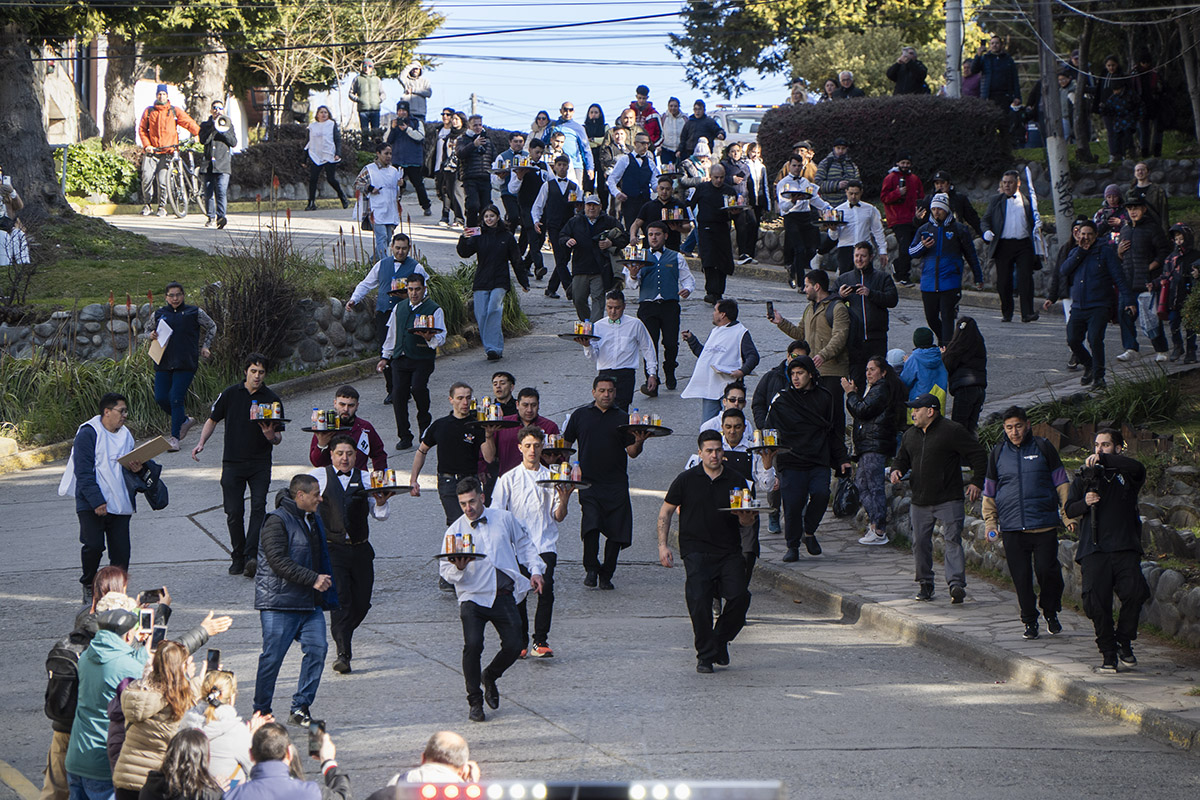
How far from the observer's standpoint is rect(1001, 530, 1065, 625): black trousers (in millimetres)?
10031

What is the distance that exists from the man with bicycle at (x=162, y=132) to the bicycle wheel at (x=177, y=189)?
118 mm

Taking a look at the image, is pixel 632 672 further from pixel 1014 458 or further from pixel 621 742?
pixel 1014 458

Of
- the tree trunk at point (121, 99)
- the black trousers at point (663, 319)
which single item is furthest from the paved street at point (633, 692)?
the tree trunk at point (121, 99)

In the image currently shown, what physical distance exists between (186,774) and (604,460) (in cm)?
622

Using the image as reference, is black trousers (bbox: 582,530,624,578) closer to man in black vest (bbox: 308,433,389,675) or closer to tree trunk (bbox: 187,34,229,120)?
man in black vest (bbox: 308,433,389,675)

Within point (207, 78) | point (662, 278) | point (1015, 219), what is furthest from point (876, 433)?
point (207, 78)

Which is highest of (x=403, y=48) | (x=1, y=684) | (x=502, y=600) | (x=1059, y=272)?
(x=403, y=48)

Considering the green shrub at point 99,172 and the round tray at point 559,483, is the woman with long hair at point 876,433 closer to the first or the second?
the round tray at point 559,483

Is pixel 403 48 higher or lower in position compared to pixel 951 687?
higher

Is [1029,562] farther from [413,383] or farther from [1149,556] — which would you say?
[413,383]

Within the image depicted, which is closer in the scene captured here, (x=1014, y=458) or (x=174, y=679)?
(x=174, y=679)

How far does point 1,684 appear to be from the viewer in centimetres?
952

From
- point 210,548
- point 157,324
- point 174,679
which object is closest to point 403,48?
point 157,324

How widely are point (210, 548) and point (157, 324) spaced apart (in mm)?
3519
